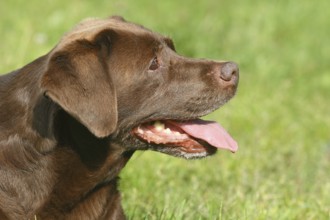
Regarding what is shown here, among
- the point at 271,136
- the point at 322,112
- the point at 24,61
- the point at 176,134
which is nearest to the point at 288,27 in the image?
the point at 322,112

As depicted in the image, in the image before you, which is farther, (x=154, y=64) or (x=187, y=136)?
(x=187, y=136)

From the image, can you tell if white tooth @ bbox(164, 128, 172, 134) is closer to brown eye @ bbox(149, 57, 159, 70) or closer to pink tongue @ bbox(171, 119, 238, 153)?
pink tongue @ bbox(171, 119, 238, 153)

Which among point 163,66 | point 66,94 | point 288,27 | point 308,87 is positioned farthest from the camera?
point 288,27

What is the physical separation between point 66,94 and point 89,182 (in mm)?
642

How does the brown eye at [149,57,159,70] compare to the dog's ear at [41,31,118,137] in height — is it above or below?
below

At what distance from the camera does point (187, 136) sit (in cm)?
458

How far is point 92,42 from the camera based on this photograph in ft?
13.8

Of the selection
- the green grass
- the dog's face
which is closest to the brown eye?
the dog's face

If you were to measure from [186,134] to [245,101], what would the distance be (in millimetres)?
4779

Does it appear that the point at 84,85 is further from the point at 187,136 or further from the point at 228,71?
the point at 228,71

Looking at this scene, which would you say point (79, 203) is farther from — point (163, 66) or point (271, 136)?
point (271, 136)

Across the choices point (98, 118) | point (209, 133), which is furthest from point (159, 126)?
point (98, 118)

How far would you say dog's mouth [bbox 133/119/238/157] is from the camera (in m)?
4.46

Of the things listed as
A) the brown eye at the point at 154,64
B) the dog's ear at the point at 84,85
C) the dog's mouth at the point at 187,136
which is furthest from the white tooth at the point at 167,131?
the dog's ear at the point at 84,85
